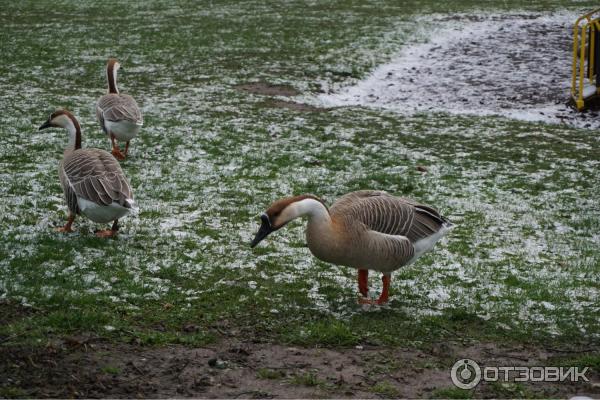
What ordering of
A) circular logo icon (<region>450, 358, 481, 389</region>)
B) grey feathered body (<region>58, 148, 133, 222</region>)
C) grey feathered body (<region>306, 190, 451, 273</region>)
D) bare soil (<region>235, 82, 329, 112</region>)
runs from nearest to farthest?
1. circular logo icon (<region>450, 358, 481, 389</region>)
2. grey feathered body (<region>306, 190, 451, 273</region>)
3. grey feathered body (<region>58, 148, 133, 222</region>)
4. bare soil (<region>235, 82, 329, 112</region>)

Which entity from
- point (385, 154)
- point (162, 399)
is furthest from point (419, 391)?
point (385, 154)

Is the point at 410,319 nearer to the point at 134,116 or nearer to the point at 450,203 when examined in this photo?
the point at 450,203

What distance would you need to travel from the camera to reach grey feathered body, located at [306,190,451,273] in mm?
6723

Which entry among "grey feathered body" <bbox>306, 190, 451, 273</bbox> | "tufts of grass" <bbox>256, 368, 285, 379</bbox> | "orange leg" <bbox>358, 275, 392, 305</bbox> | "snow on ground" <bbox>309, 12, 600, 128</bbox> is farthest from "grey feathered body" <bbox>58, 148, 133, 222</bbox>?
"snow on ground" <bbox>309, 12, 600, 128</bbox>

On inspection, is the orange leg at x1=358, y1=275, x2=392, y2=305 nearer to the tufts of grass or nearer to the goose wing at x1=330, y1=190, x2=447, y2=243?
the goose wing at x1=330, y1=190, x2=447, y2=243

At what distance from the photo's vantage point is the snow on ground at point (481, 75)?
1669 cm

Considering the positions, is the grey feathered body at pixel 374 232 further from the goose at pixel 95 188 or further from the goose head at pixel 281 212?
the goose at pixel 95 188

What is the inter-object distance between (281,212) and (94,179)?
2.96 meters

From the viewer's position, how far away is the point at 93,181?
834cm

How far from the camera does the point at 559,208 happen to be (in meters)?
10.1

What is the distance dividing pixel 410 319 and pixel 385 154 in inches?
240

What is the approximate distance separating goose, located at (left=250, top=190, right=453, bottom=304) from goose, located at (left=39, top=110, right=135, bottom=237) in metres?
2.14

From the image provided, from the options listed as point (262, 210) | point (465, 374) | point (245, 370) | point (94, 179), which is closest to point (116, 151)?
point (262, 210)

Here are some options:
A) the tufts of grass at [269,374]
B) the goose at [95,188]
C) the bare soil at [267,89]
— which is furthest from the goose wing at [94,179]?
the bare soil at [267,89]
